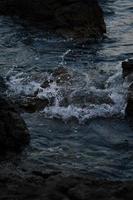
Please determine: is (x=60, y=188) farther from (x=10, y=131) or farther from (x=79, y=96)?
(x=79, y=96)

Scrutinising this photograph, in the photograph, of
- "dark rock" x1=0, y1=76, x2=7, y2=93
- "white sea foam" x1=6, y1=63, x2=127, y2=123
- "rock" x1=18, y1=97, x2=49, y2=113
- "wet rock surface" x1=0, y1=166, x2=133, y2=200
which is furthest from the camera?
"dark rock" x1=0, y1=76, x2=7, y2=93

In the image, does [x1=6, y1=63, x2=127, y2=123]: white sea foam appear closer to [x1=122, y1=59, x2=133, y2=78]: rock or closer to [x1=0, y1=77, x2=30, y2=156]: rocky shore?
[x1=122, y1=59, x2=133, y2=78]: rock

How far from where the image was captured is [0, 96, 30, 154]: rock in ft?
24.0

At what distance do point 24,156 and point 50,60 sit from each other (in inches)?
212

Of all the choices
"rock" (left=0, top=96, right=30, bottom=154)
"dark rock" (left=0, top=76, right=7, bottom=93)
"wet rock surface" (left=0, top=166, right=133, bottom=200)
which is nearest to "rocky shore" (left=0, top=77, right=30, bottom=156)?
"rock" (left=0, top=96, right=30, bottom=154)

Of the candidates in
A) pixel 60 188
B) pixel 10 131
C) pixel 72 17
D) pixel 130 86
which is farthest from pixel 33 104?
pixel 72 17

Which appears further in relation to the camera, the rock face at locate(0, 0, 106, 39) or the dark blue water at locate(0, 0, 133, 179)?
the rock face at locate(0, 0, 106, 39)

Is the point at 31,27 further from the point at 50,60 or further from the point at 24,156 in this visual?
the point at 24,156

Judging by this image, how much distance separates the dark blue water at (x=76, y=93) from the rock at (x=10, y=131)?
203 mm

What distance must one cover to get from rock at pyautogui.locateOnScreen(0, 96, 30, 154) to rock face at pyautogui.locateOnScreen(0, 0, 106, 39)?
23.1 feet

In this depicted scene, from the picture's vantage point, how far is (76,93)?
10273mm

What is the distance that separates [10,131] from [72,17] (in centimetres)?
773

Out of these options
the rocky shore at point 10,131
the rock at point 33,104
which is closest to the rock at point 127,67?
the rock at point 33,104

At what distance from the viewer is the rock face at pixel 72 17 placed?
14602 millimetres
